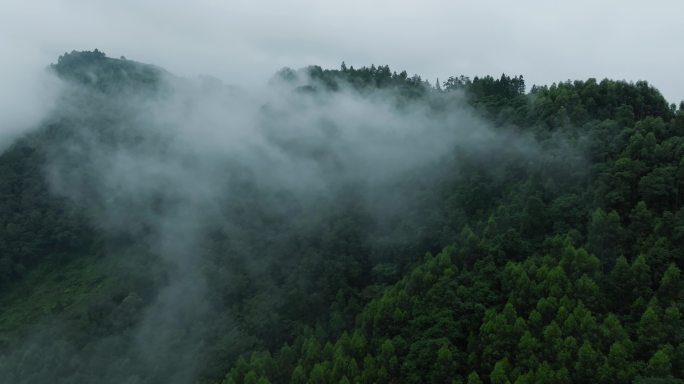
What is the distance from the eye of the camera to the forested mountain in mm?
51938

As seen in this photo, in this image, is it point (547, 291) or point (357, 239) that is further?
point (357, 239)

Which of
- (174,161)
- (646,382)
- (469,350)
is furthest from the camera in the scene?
(174,161)

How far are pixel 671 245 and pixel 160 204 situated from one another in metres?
71.1

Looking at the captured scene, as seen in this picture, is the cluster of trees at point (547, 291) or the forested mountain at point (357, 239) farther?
the forested mountain at point (357, 239)

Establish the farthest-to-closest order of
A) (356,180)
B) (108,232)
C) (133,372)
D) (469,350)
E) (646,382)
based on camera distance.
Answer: (108,232) → (356,180) → (133,372) → (469,350) → (646,382)

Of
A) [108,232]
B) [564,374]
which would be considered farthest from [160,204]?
[564,374]

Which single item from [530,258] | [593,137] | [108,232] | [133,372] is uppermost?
[593,137]

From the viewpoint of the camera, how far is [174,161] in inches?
4343

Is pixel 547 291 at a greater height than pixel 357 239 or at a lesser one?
greater

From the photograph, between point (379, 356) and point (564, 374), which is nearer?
point (564, 374)

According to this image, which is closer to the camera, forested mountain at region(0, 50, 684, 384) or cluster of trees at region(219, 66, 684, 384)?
cluster of trees at region(219, 66, 684, 384)

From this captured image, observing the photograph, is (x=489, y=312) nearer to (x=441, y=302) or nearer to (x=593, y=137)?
(x=441, y=302)

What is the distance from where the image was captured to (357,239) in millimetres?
74875

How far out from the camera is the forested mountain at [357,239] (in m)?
51.9
